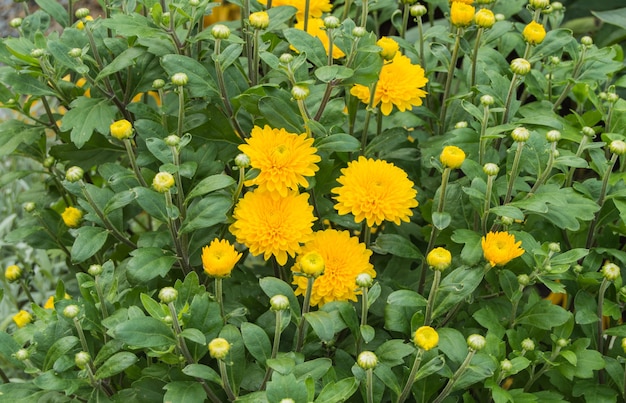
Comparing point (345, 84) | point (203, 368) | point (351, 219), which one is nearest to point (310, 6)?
point (345, 84)

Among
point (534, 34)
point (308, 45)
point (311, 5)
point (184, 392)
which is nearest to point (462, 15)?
point (534, 34)

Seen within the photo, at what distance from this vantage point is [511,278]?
1.06 meters

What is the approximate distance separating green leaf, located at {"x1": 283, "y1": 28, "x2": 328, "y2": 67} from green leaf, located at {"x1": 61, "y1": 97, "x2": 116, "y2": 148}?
0.31 meters

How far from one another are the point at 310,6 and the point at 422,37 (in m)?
0.23

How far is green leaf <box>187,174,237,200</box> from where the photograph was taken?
3.38 feet

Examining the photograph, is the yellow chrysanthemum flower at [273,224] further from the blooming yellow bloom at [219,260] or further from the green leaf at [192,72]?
the green leaf at [192,72]

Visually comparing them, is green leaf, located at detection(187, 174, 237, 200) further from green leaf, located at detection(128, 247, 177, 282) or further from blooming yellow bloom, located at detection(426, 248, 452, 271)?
blooming yellow bloom, located at detection(426, 248, 452, 271)

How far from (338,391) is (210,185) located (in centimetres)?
34

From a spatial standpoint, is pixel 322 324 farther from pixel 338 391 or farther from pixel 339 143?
pixel 339 143

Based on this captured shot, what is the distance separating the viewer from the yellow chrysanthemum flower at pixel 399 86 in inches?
46.5

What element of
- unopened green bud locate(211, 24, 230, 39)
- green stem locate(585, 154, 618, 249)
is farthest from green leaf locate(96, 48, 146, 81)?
green stem locate(585, 154, 618, 249)

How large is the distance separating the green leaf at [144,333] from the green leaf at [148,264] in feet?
0.42

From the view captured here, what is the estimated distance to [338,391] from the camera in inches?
35.0

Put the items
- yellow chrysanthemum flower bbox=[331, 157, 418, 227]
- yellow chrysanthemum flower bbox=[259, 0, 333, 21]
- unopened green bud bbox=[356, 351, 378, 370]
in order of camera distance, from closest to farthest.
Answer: unopened green bud bbox=[356, 351, 378, 370] < yellow chrysanthemum flower bbox=[331, 157, 418, 227] < yellow chrysanthemum flower bbox=[259, 0, 333, 21]
